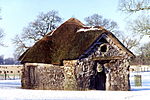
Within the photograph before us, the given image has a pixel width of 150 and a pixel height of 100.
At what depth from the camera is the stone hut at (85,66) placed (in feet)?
90.8

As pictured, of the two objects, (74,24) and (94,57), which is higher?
(74,24)

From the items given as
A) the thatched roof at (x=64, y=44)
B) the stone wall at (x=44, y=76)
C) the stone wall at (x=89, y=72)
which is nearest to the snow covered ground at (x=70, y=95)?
the stone wall at (x=89, y=72)

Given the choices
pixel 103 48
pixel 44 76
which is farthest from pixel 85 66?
pixel 44 76

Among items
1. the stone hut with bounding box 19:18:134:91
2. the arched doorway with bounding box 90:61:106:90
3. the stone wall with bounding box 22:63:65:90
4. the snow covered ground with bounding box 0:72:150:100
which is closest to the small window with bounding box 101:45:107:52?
the stone hut with bounding box 19:18:134:91

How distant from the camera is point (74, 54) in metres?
28.0

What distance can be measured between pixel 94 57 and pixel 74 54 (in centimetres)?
191

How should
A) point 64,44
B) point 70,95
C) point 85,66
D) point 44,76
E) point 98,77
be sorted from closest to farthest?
point 70,95 < point 85,66 < point 44,76 < point 98,77 < point 64,44

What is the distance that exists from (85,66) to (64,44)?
145 inches

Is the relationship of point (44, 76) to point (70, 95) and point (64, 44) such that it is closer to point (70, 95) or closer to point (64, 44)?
point (64, 44)

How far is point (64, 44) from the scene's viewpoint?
98.5 ft

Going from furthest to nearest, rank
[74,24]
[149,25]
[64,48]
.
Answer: [74,24], [64,48], [149,25]

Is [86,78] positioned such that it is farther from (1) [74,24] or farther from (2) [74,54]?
(1) [74,24]

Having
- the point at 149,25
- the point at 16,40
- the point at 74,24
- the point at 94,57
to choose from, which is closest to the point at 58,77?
the point at 94,57

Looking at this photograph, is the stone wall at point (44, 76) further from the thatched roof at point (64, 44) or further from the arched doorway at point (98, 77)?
the arched doorway at point (98, 77)
